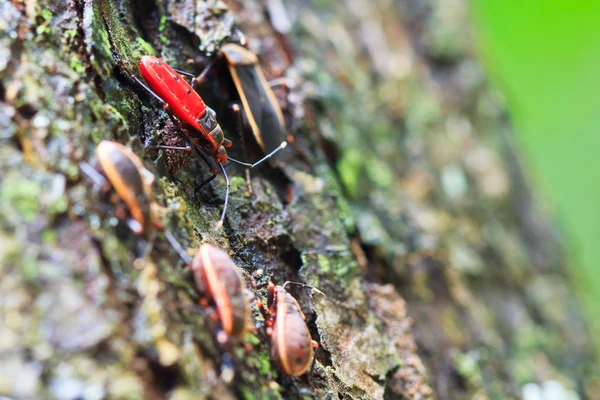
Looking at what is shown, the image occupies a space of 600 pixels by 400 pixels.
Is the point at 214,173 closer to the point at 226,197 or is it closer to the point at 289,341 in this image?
the point at 226,197

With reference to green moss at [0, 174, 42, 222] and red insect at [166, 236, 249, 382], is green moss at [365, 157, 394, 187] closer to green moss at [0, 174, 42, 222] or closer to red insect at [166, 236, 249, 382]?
red insect at [166, 236, 249, 382]

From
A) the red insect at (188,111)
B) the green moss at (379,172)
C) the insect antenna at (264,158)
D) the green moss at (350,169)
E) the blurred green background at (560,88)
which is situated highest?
the red insect at (188,111)

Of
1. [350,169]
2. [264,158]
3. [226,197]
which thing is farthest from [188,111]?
[350,169]

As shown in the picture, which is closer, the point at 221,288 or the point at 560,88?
the point at 221,288

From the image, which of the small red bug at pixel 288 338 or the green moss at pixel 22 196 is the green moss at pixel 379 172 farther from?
the green moss at pixel 22 196

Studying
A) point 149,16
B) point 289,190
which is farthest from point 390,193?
point 149,16

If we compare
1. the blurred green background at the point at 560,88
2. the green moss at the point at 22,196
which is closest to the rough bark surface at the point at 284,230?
the green moss at the point at 22,196

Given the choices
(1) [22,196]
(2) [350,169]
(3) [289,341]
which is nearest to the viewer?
(1) [22,196]

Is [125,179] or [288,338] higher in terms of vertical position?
[125,179]
